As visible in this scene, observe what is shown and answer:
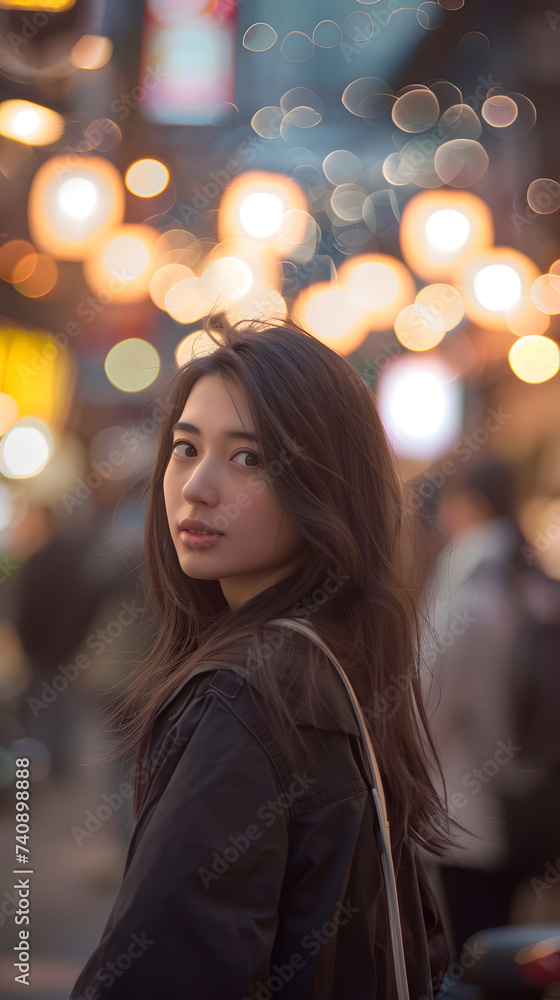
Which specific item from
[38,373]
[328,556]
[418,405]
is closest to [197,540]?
[328,556]

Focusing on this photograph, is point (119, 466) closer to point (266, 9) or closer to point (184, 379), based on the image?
point (266, 9)

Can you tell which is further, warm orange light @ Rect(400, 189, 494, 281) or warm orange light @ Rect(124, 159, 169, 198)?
warm orange light @ Rect(124, 159, 169, 198)

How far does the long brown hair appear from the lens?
123 centimetres

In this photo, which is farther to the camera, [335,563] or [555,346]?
[555,346]

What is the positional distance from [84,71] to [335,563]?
18.7ft

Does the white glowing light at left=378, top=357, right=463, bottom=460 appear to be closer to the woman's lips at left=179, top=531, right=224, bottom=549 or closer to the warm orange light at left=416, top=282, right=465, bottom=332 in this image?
the warm orange light at left=416, top=282, right=465, bottom=332

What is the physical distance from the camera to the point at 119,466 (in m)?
5.56

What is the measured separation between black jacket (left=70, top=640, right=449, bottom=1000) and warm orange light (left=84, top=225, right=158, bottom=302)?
5121 mm

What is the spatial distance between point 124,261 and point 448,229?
7.82 ft

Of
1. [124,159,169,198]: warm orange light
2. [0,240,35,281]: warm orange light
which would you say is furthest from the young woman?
[0,240,35,281]: warm orange light

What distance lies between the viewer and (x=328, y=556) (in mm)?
1231

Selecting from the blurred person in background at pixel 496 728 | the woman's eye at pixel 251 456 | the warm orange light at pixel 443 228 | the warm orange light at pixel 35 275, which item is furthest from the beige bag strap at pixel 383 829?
A: the warm orange light at pixel 35 275

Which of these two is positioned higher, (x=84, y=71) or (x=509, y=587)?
(x=84, y=71)

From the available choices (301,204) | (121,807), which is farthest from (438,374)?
(121,807)
